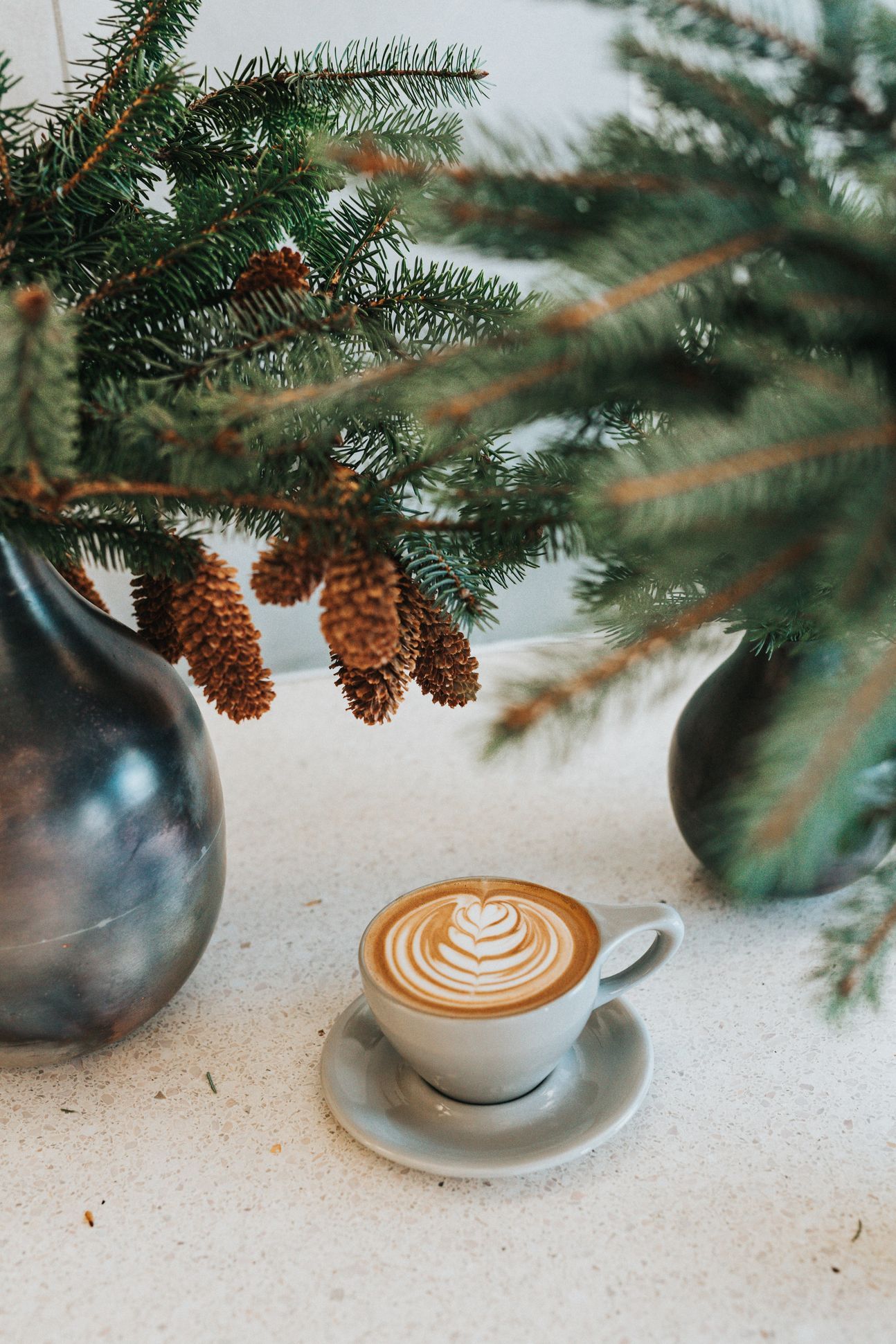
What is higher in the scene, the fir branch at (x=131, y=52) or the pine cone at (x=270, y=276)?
the fir branch at (x=131, y=52)

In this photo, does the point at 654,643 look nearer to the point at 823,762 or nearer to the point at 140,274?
the point at 823,762

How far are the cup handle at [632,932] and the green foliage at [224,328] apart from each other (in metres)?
0.15

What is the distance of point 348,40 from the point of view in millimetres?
853

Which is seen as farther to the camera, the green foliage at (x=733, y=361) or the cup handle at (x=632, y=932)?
the cup handle at (x=632, y=932)

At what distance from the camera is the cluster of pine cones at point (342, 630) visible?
323mm

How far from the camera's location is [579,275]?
28 centimetres

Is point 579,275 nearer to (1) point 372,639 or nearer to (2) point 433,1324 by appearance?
(1) point 372,639

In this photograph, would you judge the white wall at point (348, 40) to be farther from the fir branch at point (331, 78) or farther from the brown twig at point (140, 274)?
the brown twig at point (140, 274)

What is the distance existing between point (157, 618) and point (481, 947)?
22 cm

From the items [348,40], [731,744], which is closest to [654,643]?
[731,744]

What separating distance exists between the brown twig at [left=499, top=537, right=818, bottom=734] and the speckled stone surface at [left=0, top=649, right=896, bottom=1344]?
1cm

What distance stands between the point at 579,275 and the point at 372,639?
12 cm

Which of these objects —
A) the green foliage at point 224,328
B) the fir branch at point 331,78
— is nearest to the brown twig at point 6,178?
the green foliage at point 224,328

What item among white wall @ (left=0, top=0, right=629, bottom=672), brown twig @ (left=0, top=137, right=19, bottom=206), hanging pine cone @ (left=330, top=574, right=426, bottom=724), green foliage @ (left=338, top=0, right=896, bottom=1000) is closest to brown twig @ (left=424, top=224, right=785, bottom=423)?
green foliage @ (left=338, top=0, right=896, bottom=1000)
